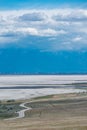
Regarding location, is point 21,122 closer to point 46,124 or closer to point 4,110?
point 46,124

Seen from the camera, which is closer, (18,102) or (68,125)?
(68,125)

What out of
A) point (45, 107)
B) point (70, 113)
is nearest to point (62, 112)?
point (70, 113)

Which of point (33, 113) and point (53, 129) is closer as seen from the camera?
point (53, 129)

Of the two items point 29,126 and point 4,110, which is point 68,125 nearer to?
point 29,126

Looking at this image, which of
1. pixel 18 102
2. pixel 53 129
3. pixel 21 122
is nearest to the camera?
pixel 53 129

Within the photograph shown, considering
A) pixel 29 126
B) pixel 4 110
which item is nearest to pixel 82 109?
pixel 4 110

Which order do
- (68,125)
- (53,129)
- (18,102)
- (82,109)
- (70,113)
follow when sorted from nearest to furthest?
(53,129) < (68,125) < (70,113) < (82,109) < (18,102)

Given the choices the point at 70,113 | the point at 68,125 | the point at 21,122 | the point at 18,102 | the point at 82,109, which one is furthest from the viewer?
the point at 18,102

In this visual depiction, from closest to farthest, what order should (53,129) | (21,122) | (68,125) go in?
(53,129), (68,125), (21,122)
